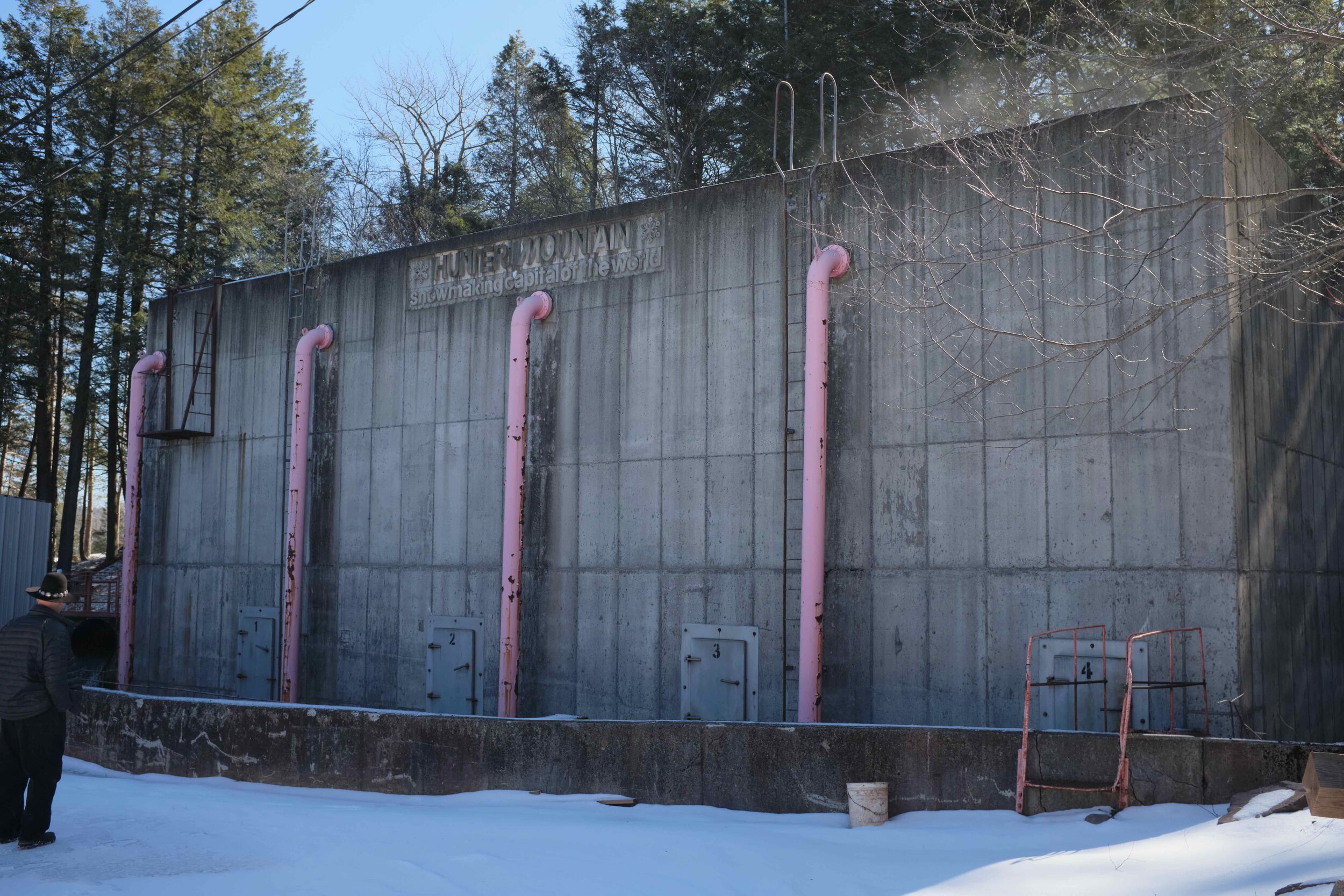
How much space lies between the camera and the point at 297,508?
15766 millimetres

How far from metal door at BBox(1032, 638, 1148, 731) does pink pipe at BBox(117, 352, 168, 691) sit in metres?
13.7

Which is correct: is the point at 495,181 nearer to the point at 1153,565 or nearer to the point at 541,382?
the point at 541,382

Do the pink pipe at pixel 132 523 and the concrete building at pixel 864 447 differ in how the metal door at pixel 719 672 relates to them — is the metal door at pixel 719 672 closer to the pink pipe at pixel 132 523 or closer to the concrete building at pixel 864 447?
the concrete building at pixel 864 447

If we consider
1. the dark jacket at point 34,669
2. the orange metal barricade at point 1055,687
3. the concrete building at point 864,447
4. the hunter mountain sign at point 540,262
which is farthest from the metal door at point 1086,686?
the dark jacket at point 34,669

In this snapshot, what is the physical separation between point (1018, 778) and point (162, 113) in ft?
→ 113

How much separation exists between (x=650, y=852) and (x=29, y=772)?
4335mm

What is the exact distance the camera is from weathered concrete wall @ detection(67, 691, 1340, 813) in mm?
8133

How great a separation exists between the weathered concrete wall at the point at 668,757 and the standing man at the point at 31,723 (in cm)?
329

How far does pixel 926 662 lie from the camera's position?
10914 mm

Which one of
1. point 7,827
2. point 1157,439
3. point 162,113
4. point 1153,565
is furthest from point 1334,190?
point 162,113

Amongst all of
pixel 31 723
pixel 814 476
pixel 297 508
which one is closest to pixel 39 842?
pixel 31 723

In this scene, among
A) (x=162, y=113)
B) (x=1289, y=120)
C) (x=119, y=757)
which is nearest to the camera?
(x=119, y=757)

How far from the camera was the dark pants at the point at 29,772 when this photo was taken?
797 centimetres

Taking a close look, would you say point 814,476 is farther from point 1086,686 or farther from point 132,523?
point 132,523
